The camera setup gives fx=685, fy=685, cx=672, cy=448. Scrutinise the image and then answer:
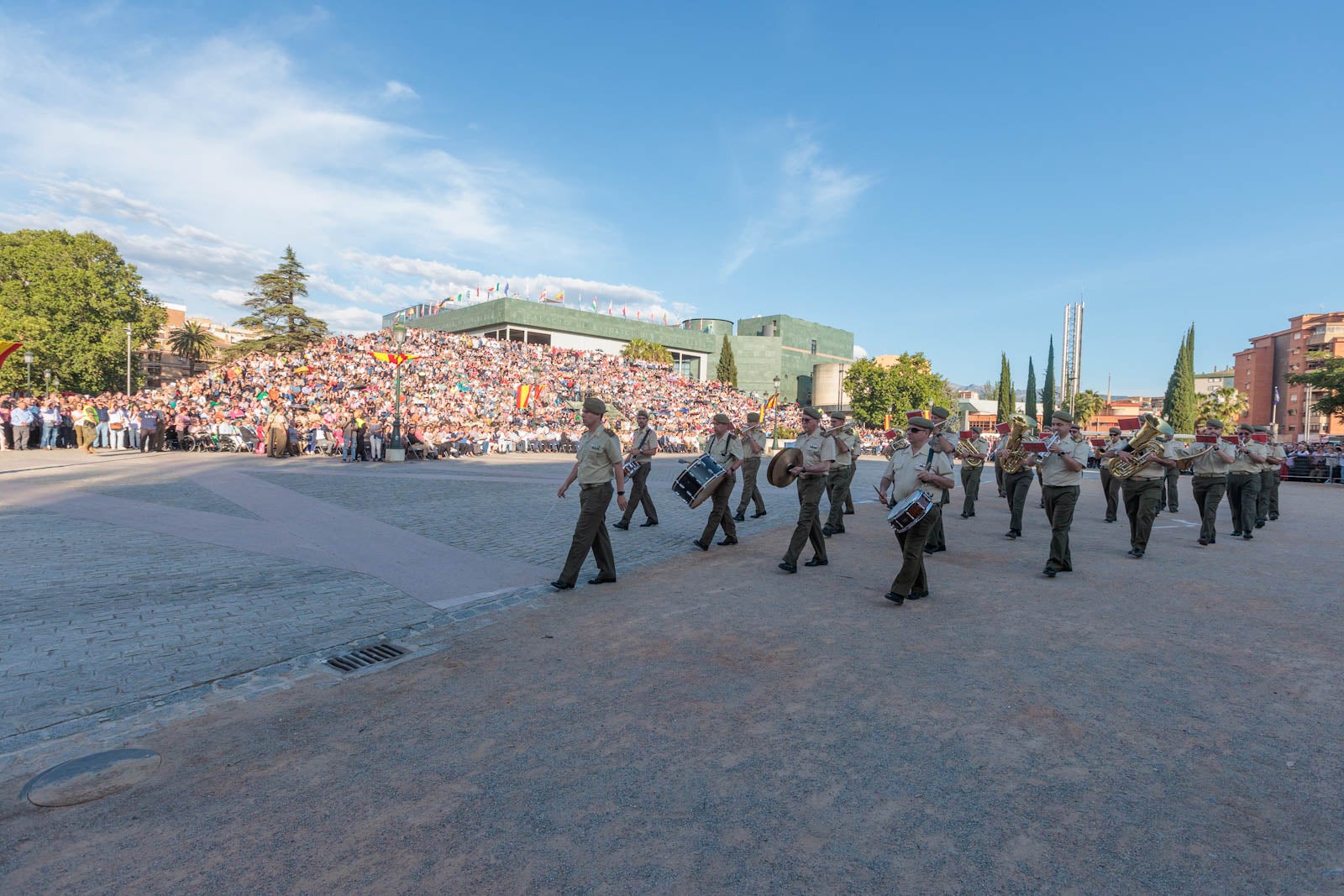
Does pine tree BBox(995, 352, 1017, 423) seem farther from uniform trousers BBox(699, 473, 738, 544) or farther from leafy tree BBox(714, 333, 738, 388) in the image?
uniform trousers BBox(699, 473, 738, 544)

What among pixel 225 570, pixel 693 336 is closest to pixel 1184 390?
pixel 693 336

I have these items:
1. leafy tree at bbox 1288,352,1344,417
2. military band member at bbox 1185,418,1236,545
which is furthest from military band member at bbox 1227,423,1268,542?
leafy tree at bbox 1288,352,1344,417

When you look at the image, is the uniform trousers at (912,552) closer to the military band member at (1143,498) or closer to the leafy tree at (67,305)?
the military band member at (1143,498)

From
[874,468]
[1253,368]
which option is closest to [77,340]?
[874,468]

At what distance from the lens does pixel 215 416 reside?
27.4 meters

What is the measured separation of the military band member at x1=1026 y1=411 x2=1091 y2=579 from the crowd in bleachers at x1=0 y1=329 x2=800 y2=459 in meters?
20.9

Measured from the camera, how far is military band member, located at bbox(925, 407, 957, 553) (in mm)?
7297

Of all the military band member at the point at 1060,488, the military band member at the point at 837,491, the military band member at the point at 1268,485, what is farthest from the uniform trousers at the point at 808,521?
the military band member at the point at 1268,485

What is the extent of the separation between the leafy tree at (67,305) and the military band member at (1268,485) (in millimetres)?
57206

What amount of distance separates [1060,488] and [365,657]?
789cm

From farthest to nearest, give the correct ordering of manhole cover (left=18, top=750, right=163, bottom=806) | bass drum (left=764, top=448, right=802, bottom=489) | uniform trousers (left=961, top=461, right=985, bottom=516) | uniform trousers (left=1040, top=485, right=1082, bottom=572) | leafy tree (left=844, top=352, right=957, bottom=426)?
leafy tree (left=844, top=352, right=957, bottom=426) < uniform trousers (left=961, top=461, right=985, bottom=516) < bass drum (left=764, top=448, right=802, bottom=489) < uniform trousers (left=1040, top=485, right=1082, bottom=572) < manhole cover (left=18, top=750, right=163, bottom=806)

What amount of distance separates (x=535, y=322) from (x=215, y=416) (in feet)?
171

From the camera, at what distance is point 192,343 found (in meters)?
77.7

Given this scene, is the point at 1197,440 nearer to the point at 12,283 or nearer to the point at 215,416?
the point at 215,416
